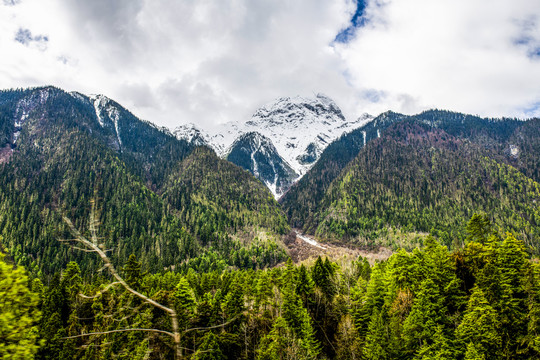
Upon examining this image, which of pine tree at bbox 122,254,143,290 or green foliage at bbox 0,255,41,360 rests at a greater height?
green foliage at bbox 0,255,41,360

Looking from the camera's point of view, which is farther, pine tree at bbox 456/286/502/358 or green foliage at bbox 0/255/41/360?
pine tree at bbox 456/286/502/358

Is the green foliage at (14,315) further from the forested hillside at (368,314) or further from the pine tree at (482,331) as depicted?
the pine tree at (482,331)

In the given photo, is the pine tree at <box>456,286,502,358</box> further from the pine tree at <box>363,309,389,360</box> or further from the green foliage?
the green foliage

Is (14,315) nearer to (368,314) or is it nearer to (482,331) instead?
(482,331)

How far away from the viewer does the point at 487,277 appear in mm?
36844

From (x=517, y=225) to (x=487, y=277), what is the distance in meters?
207

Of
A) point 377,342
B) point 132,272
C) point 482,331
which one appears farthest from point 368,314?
point 132,272

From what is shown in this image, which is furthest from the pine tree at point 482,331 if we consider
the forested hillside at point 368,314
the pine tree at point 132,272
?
the pine tree at point 132,272

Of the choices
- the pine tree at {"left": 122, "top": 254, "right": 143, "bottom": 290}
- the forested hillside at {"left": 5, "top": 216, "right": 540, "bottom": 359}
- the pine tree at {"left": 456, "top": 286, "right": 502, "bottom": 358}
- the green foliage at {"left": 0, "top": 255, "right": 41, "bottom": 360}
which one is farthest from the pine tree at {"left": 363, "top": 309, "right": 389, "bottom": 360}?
the pine tree at {"left": 122, "top": 254, "right": 143, "bottom": 290}

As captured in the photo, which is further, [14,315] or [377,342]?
[377,342]

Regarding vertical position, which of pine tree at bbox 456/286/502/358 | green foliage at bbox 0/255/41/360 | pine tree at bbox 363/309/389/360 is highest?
green foliage at bbox 0/255/41/360

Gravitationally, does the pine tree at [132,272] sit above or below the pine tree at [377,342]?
above

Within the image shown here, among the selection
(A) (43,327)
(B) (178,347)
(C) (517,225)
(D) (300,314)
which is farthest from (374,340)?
(C) (517,225)

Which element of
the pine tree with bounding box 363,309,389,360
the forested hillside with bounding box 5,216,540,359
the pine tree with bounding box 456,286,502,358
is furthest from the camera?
the pine tree with bounding box 363,309,389,360
